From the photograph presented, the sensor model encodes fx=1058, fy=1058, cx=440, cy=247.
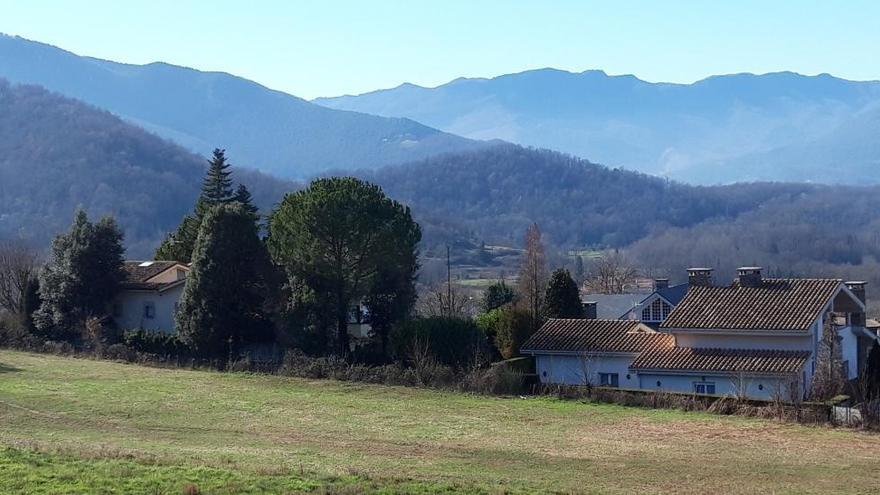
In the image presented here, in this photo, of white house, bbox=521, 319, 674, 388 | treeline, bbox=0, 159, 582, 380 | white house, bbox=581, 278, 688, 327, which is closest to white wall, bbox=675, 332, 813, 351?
white house, bbox=521, 319, 674, 388

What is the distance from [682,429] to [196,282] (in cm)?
2541

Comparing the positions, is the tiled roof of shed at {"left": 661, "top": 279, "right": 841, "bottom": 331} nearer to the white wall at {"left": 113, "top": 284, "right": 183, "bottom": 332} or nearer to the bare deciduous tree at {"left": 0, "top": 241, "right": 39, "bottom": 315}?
the white wall at {"left": 113, "top": 284, "right": 183, "bottom": 332}

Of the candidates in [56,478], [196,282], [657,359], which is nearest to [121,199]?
[196,282]

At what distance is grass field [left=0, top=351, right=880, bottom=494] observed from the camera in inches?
758

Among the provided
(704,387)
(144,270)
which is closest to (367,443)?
(704,387)

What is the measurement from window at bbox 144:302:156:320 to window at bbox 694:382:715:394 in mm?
28600

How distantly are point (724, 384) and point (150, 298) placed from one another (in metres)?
30.0

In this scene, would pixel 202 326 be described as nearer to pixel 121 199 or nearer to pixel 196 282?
pixel 196 282

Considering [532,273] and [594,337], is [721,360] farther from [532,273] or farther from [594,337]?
[532,273]

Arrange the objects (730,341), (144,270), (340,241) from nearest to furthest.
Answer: (730,341)
(340,241)
(144,270)

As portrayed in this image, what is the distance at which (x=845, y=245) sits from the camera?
620 ft

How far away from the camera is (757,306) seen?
135 feet

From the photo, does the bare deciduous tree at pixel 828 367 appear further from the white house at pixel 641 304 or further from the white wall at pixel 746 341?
the white house at pixel 641 304

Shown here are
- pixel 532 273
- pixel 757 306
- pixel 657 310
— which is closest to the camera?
pixel 757 306
